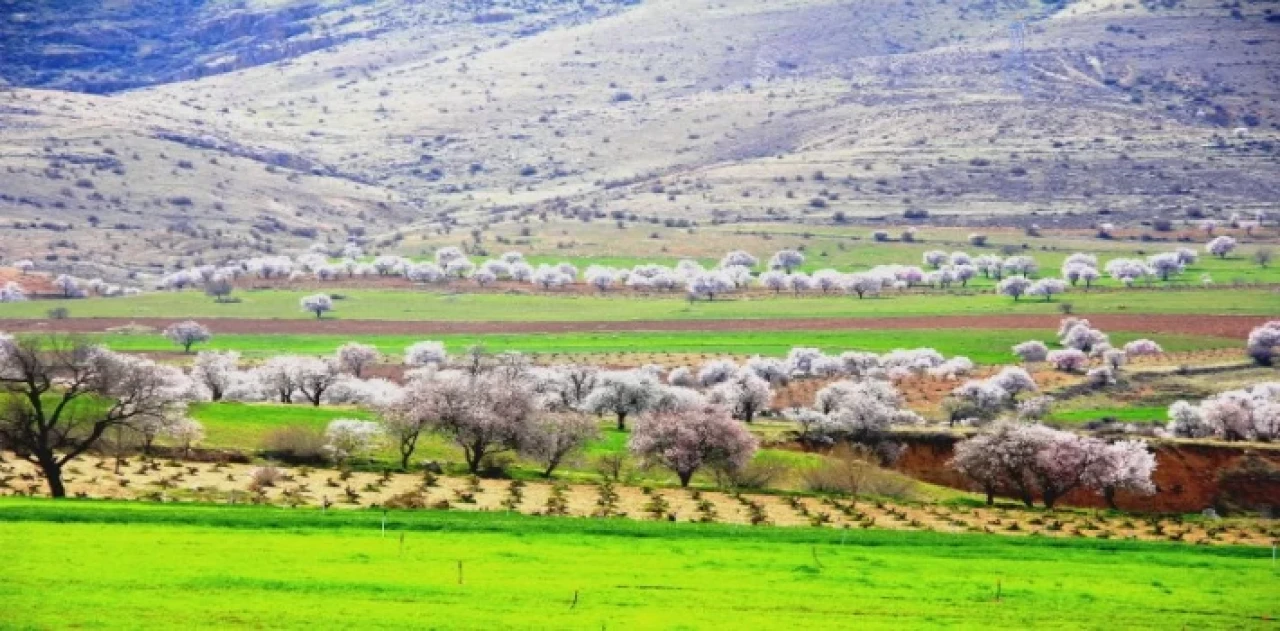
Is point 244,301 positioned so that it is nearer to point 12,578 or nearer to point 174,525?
point 174,525

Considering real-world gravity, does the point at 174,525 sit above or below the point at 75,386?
below

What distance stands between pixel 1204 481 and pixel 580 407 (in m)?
43.2

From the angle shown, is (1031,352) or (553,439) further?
(1031,352)

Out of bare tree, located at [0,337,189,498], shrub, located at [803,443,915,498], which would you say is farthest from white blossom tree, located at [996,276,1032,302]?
bare tree, located at [0,337,189,498]

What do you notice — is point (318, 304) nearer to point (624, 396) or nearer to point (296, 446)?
point (624, 396)

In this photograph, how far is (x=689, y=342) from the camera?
153 metres

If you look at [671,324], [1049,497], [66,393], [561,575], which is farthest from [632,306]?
[561,575]

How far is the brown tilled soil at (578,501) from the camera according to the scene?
64.5 meters

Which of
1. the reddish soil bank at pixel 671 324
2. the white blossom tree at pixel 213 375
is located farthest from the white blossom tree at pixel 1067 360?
the white blossom tree at pixel 213 375

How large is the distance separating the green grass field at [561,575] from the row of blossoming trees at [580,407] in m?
10.5

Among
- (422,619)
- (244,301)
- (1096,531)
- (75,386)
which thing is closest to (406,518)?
(75,386)

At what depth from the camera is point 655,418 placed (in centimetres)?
8606

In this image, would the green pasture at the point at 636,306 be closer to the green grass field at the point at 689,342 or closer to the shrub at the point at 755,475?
the green grass field at the point at 689,342

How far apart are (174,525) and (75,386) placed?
12312 mm
